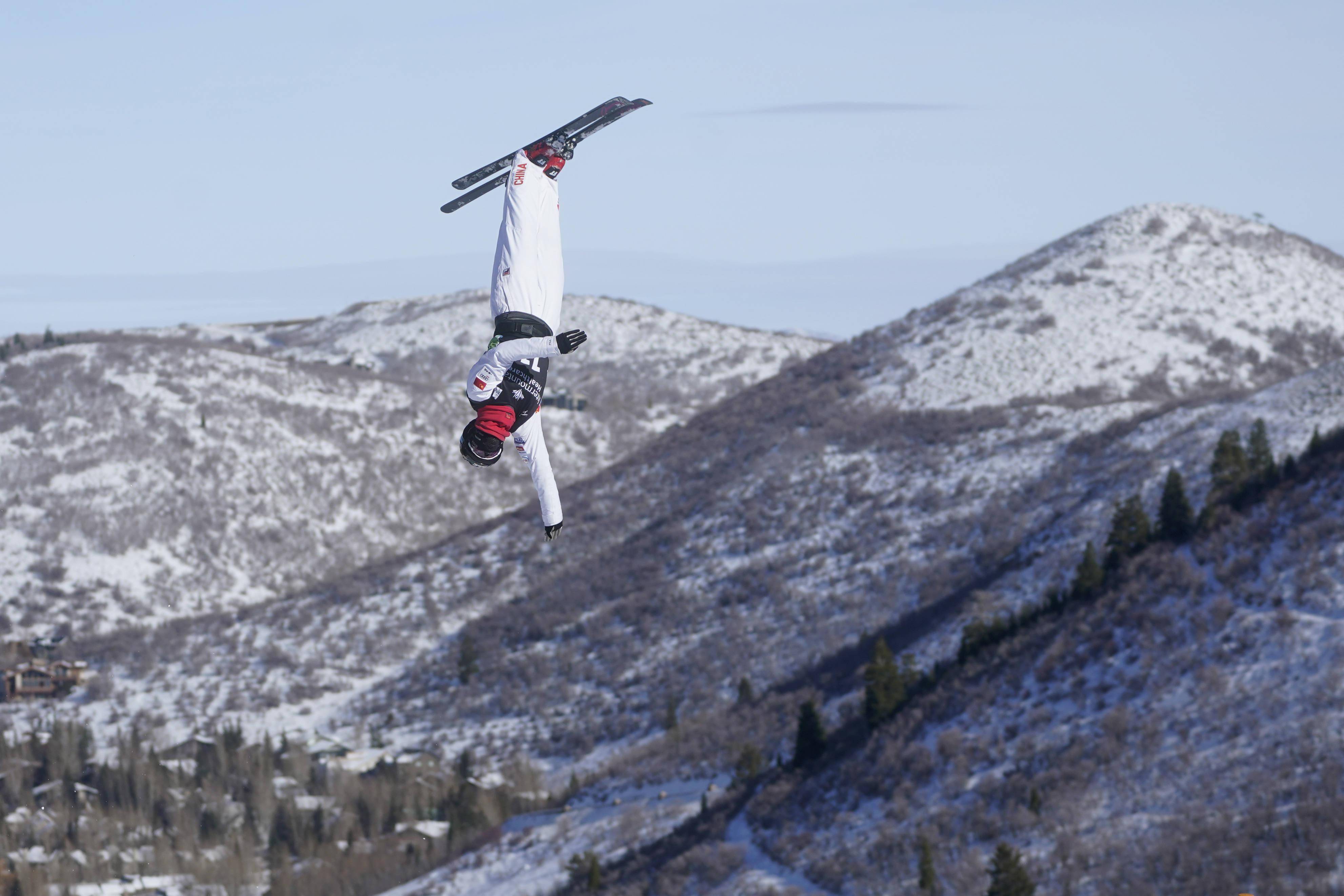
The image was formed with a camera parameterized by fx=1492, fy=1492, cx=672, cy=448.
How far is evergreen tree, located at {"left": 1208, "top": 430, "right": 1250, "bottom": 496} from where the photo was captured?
67812 millimetres

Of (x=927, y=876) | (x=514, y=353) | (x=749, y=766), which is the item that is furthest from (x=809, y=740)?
(x=514, y=353)

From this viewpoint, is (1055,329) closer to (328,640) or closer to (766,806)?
(328,640)

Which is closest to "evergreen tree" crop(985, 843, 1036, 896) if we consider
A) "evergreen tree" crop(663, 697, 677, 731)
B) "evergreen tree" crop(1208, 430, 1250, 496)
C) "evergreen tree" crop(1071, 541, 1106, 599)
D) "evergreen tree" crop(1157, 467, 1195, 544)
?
"evergreen tree" crop(1071, 541, 1106, 599)

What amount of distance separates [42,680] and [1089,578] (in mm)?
72720

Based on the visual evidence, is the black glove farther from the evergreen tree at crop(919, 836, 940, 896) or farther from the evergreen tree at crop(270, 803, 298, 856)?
the evergreen tree at crop(270, 803, 298, 856)

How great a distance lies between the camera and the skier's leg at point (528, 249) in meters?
19.1

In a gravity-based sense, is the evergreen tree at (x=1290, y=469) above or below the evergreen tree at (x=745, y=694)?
above

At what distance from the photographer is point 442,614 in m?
108

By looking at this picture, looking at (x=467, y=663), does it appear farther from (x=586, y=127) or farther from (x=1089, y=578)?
(x=586, y=127)

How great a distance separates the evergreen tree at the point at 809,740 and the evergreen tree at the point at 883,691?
2091 millimetres

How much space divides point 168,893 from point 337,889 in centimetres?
1003

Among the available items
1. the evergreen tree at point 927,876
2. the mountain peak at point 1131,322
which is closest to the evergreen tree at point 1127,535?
the evergreen tree at point 927,876

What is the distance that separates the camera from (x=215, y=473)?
138m

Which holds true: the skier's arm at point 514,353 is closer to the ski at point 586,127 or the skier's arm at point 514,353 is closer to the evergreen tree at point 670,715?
the ski at point 586,127
